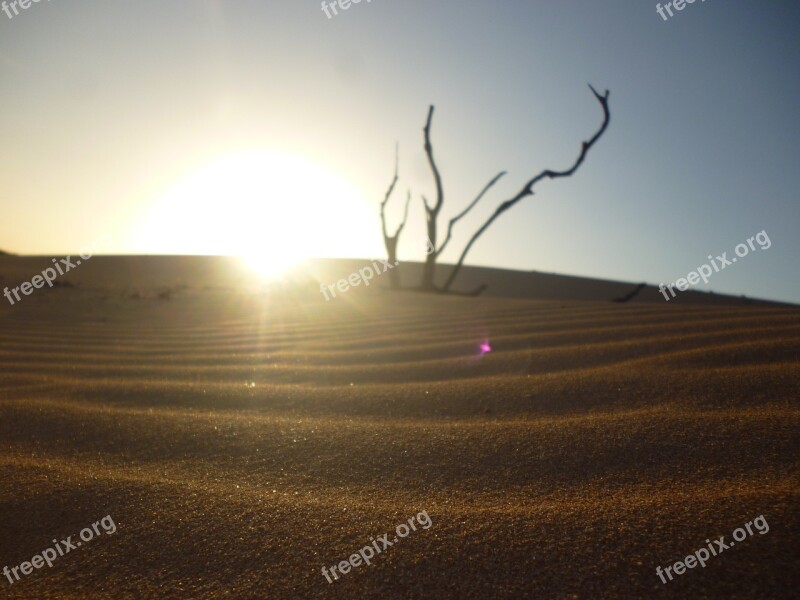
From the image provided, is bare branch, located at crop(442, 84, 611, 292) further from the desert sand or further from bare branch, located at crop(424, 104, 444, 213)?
the desert sand

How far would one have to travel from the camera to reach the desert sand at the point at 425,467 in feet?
2.66

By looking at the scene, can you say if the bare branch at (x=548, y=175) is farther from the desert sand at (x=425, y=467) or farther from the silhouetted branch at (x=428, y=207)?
the desert sand at (x=425, y=467)

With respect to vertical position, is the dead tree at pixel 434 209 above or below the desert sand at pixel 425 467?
above

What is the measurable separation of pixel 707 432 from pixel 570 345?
1.23 metres

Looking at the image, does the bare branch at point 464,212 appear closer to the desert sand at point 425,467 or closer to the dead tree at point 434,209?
the dead tree at point 434,209

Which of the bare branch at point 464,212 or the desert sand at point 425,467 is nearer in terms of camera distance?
the desert sand at point 425,467

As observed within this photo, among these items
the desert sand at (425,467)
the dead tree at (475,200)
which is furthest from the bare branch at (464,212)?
the desert sand at (425,467)

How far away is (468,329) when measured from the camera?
3262mm

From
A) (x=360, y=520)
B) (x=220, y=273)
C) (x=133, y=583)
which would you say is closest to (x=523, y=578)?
(x=360, y=520)

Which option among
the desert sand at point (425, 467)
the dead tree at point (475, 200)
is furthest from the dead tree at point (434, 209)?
the desert sand at point (425, 467)

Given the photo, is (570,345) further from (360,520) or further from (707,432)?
(360,520)

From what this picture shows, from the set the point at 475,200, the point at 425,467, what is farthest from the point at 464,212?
the point at 425,467

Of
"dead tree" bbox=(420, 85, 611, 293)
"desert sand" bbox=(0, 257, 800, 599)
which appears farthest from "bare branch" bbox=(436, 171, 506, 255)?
"desert sand" bbox=(0, 257, 800, 599)

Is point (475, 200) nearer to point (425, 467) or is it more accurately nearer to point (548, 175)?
point (548, 175)
